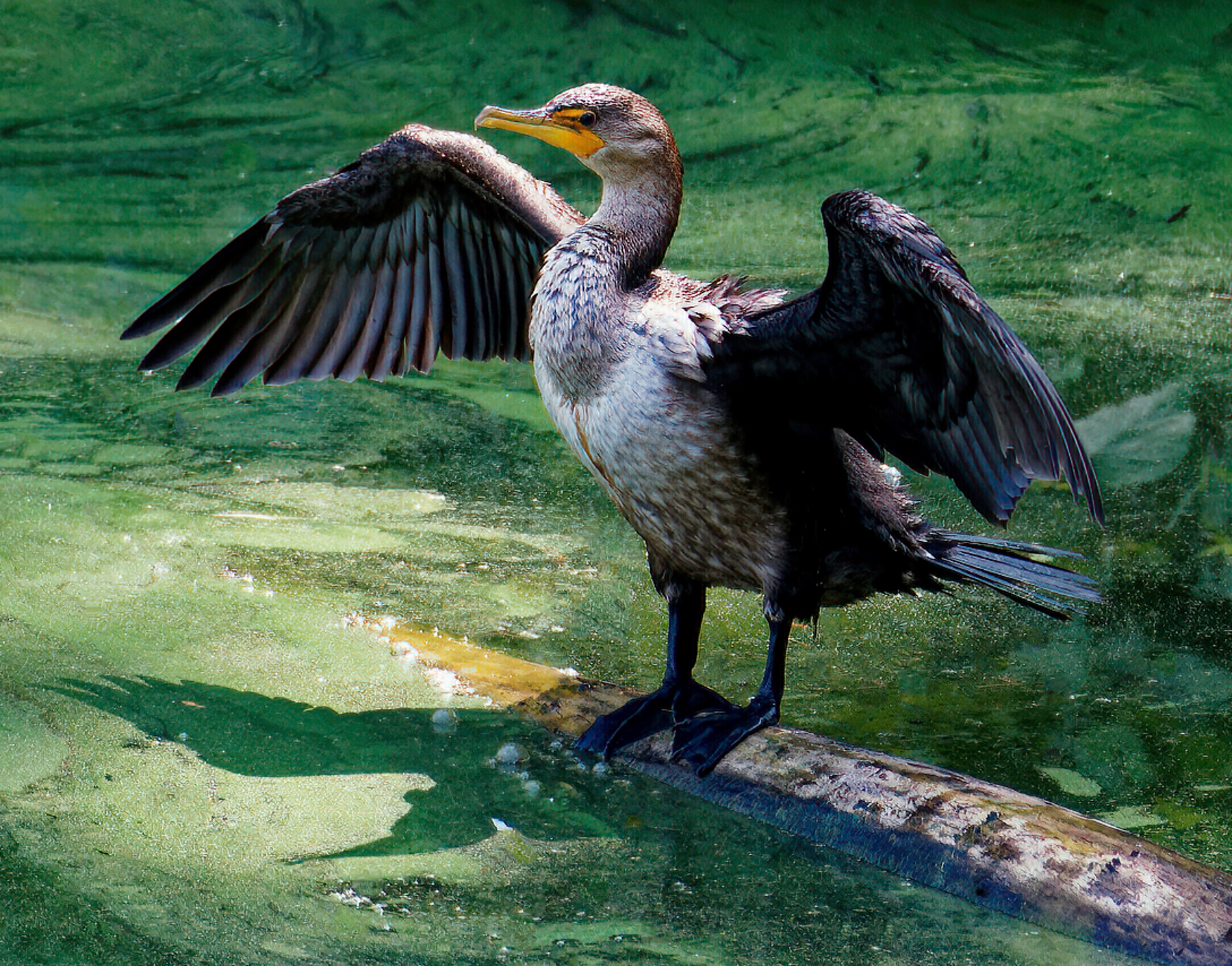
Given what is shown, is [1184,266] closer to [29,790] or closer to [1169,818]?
[1169,818]

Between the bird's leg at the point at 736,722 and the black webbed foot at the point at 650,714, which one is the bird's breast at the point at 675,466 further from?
the black webbed foot at the point at 650,714

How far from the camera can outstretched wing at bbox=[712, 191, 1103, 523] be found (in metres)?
2.26

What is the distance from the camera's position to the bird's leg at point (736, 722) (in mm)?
2803

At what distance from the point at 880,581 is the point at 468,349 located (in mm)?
1286

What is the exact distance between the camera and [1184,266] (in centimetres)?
639

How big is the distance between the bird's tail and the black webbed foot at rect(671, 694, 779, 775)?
500 mm

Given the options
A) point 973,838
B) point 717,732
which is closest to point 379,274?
point 717,732

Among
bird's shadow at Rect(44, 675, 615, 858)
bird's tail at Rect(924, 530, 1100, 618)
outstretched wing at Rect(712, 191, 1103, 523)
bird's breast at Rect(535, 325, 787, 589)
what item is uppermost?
outstretched wing at Rect(712, 191, 1103, 523)

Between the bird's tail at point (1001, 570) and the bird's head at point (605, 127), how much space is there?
1.03m

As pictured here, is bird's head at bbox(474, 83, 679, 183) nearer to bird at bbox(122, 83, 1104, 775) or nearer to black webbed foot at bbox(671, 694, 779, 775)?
bird at bbox(122, 83, 1104, 775)

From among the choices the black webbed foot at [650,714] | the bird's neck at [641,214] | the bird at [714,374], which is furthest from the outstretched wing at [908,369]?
the black webbed foot at [650,714]

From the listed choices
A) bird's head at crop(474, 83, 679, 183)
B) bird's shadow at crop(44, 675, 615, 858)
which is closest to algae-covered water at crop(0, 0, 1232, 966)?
bird's shadow at crop(44, 675, 615, 858)

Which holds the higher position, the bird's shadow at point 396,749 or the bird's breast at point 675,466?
the bird's breast at point 675,466

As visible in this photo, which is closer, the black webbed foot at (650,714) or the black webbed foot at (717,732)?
the black webbed foot at (717,732)
